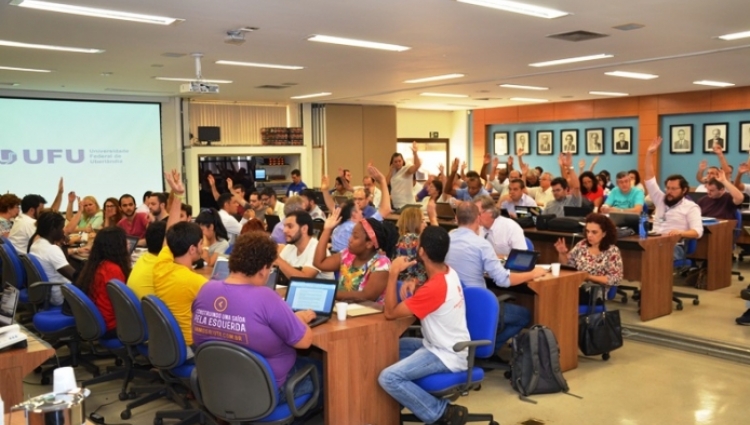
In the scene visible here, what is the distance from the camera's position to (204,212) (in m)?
6.14

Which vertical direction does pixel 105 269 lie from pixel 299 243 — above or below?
below

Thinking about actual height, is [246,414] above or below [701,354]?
above

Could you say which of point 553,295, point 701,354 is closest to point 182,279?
point 553,295

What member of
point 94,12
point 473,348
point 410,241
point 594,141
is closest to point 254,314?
point 473,348

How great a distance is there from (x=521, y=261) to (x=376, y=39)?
134 inches

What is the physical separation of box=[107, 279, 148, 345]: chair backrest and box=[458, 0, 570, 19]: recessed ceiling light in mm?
3521

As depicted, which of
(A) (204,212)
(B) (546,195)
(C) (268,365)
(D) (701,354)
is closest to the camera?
(C) (268,365)

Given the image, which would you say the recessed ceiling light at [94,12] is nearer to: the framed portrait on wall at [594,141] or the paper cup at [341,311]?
the paper cup at [341,311]

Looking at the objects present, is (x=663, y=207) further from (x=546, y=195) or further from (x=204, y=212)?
(x=204, y=212)

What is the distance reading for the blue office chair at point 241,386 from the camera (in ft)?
10.1

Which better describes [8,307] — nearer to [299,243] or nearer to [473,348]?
[299,243]

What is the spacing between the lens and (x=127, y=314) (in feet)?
14.3

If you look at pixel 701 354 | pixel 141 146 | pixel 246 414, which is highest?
pixel 141 146

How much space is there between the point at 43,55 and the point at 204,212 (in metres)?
→ 3.65
